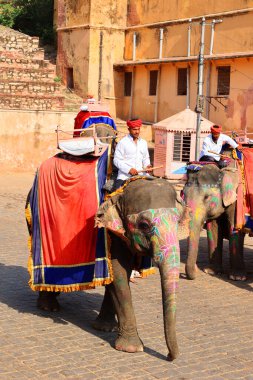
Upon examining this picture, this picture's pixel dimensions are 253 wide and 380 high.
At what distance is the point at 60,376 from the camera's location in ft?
19.2

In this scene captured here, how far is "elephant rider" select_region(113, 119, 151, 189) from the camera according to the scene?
6.95 m

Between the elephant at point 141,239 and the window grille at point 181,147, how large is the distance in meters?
19.8

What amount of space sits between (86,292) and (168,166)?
59.8 feet

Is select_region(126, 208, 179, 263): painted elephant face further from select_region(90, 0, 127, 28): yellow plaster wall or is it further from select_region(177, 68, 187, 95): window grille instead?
select_region(90, 0, 127, 28): yellow plaster wall

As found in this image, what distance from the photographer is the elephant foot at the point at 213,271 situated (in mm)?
10146

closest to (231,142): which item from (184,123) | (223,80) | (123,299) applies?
(123,299)

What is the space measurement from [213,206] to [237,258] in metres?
0.78

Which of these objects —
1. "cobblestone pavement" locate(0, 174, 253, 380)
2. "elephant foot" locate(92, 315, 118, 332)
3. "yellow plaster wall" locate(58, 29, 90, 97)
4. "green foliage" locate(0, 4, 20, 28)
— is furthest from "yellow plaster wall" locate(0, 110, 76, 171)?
"green foliage" locate(0, 4, 20, 28)

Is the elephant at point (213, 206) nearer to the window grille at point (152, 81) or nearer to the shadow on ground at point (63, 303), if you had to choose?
the shadow on ground at point (63, 303)

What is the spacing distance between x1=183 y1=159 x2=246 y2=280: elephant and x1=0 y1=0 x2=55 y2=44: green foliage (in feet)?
94.9

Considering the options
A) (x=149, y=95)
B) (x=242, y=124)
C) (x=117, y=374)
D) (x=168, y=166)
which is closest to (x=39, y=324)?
(x=117, y=374)

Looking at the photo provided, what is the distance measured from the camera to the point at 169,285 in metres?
5.84

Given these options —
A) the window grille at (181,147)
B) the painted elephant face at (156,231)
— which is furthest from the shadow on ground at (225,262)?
the window grille at (181,147)

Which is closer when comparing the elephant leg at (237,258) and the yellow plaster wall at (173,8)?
the elephant leg at (237,258)
